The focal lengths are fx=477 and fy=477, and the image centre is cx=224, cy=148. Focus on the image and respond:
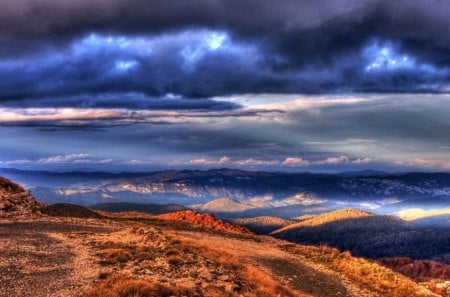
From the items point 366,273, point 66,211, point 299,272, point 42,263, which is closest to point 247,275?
point 299,272

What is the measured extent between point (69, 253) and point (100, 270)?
456cm

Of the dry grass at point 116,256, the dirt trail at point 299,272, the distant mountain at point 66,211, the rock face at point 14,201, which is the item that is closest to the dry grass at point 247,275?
the dirt trail at point 299,272

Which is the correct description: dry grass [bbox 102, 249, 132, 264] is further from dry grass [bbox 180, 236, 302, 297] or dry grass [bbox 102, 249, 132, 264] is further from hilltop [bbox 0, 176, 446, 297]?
dry grass [bbox 180, 236, 302, 297]

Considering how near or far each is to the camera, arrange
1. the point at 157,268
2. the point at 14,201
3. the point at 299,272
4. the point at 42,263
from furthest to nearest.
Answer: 1. the point at 14,201
2. the point at 299,272
3. the point at 157,268
4. the point at 42,263

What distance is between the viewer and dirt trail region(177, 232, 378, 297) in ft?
106

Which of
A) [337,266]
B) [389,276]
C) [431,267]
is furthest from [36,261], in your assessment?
[431,267]

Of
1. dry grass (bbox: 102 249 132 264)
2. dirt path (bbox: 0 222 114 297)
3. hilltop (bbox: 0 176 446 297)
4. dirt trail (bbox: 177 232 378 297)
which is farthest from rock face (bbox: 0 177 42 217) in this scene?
dry grass (bbox: 102 249 132 264)

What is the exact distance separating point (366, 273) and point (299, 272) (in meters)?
7.52

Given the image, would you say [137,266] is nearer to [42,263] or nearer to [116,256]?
[116,256]

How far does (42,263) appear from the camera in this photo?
2528cm

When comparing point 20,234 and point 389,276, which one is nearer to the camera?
point 20,234

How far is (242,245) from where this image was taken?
44750 mm

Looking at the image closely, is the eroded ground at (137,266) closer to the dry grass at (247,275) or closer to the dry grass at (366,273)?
the dry grass at (247,275)

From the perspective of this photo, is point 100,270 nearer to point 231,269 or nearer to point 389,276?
point 231,269
